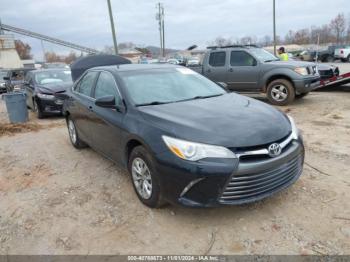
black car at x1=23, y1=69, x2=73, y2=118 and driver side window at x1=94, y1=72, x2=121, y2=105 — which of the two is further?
black car at x1=23, y1=69, x2=73, y2=118

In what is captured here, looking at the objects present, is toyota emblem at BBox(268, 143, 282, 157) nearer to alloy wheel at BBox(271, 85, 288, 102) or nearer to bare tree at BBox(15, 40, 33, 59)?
alloy wheel at BBox(271, 85, 288, 102)

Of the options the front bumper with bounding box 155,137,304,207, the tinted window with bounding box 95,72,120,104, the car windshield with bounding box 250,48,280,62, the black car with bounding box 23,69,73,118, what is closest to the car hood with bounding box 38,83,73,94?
the black car with bounding box 23,69,73,118

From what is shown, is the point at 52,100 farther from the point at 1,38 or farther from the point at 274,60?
the point at 1,38

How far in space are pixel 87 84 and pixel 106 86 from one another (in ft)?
2.94

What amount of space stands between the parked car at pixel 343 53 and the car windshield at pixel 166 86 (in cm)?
3244

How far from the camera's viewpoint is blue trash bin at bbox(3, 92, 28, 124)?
28.5ft

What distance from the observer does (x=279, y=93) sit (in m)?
9.20

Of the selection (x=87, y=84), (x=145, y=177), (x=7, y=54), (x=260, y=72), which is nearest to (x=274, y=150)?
(x=145, y=177)

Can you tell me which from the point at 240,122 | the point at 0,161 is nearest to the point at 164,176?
the point at 240,122

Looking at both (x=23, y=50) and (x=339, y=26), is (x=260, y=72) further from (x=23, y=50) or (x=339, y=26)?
(x=23, y=50)

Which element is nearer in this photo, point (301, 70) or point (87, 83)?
point (87, 83)

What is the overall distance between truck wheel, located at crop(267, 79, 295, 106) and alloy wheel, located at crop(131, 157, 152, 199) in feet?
22.1

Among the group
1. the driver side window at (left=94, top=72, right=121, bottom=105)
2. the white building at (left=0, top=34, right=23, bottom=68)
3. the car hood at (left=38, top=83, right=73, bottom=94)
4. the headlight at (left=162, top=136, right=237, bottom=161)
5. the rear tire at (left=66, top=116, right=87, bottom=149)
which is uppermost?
the white building at (left=0, top=34, right=23, bottom=68)

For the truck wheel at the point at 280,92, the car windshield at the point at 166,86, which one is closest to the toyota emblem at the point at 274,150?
the car windshield at the point at 166,86
